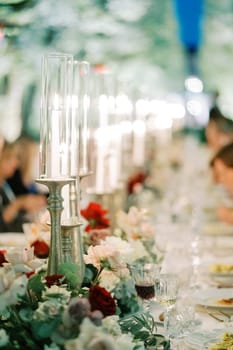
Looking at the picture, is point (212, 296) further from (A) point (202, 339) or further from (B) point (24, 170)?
(B) point (24, 170)

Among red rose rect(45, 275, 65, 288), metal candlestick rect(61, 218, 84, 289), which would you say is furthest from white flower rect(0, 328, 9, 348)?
metal candlestick rect(61, 218, 84, 289)

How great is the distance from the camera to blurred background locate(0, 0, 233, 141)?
5965 mm

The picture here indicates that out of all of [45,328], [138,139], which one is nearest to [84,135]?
[45,328]

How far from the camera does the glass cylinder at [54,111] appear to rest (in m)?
2.57

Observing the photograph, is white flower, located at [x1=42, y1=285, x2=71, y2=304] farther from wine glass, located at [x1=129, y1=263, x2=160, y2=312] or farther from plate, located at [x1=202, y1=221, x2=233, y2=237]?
plate, located at [x1=202, y1=221, x2=233, y2=237]

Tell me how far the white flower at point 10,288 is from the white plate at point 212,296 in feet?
3.93

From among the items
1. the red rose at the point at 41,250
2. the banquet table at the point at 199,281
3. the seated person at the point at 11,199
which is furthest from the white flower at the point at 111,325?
the seated person at the point at 11,199

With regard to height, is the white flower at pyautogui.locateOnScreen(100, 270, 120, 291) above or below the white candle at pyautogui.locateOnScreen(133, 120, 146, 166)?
below

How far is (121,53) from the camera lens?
28.5 ft

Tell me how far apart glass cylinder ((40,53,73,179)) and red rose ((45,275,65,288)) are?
1.26ft

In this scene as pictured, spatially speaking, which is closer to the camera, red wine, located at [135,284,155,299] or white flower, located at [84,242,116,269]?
white flower, located at [84,242,116,269]

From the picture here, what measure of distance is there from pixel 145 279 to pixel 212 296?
0.64m

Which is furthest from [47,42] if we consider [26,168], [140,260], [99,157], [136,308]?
[136,308]

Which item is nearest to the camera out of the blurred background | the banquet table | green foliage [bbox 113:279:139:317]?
green foliage [bbox 113:279:139:317]
